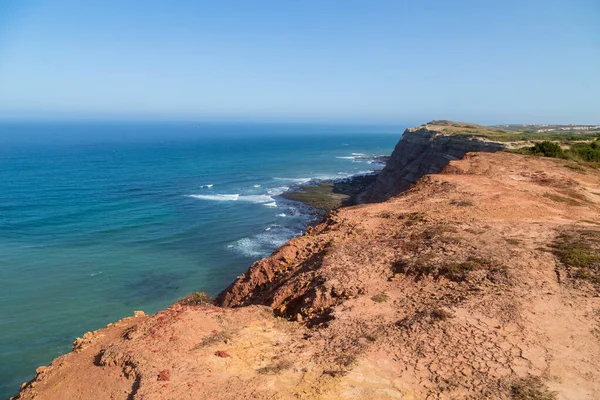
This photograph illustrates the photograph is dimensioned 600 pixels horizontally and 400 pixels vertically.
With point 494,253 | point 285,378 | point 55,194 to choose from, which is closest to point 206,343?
point 285,378

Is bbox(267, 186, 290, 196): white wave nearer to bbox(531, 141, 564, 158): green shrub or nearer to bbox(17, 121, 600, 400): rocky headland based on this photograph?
bbox(531, 141, 564, 158): green shrub

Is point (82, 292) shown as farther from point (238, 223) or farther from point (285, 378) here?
point (285, 378)

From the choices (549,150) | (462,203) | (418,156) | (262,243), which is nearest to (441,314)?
(462,203)

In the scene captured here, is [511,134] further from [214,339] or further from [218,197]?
[214,339]

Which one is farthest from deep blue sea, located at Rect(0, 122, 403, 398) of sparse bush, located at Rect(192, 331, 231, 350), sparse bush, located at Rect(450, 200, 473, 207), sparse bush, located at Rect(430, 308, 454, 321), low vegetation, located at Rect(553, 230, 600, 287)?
low vegetation, located at Rect(553, 230, 600, 287)

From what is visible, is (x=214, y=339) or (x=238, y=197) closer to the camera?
(x=214, y=339)
